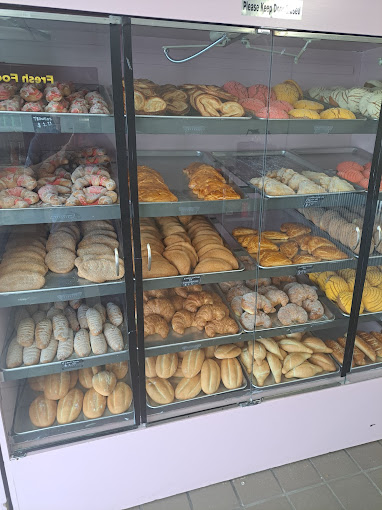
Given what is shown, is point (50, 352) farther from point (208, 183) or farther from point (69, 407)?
point (208, 183)

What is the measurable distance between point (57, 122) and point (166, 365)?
4.06ft

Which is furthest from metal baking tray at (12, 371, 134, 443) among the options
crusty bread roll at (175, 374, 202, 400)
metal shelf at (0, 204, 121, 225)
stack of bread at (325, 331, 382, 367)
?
stack of bread at (325, 331, 382, 367)

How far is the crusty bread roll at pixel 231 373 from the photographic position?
6.72 feet

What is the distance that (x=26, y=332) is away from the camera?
1808 mm

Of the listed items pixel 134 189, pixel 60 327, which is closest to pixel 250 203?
pixel 134 189

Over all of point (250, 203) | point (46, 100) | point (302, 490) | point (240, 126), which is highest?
point (46, 100)

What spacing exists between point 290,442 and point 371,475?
46 cm

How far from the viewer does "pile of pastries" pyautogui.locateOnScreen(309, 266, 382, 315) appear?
222 centimetres

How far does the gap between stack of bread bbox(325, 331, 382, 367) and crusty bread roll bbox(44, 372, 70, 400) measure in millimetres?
1429

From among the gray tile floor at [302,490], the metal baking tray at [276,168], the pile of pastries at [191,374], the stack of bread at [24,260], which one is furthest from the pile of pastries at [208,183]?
the gray tile floor at [302,490]

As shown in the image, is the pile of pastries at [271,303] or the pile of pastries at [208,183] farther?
the pile of pastries at [271,303]

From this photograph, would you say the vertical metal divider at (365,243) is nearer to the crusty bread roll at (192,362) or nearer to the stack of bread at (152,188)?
the crusty bread roll at (192,362)

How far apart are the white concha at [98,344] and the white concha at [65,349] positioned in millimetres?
90

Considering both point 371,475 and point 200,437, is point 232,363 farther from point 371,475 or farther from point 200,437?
point 371,475
